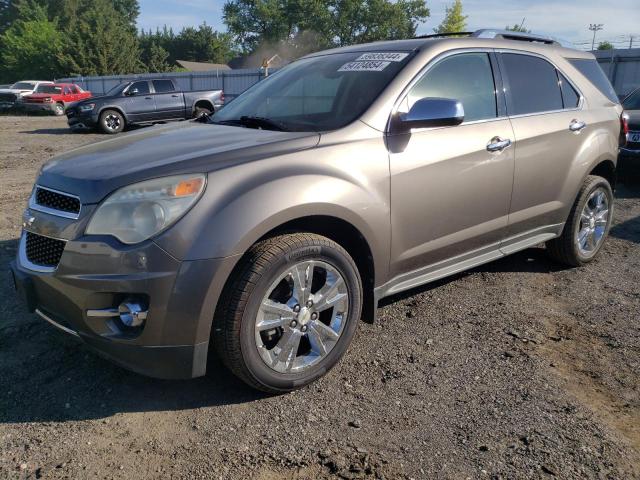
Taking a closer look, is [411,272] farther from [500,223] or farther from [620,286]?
[620,286]

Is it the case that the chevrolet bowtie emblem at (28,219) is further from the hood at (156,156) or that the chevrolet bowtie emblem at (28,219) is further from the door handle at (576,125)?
the door handle at (576,125)

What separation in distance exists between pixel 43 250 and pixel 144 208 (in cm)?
66

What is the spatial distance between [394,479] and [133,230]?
4.93ft

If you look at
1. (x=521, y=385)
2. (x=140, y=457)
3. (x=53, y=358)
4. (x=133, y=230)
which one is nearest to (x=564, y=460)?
(x=521, y=385)

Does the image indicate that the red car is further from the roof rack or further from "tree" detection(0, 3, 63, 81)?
"tree" detection(0, 3, 63, 81)

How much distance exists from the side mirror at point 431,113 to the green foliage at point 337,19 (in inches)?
2425

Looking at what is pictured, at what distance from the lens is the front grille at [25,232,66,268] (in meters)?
2.55

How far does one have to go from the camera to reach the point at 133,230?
2375 mm

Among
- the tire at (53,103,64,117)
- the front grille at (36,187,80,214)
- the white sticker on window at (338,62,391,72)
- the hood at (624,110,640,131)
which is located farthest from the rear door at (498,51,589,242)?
the tire at (53,103,64,117)

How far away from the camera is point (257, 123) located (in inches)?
134

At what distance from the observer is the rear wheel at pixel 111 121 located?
16.2 meters

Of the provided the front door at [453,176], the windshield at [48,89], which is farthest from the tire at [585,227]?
the windshield at [48,89]

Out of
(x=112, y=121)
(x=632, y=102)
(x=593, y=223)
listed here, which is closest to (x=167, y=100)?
(x=112, y=121)

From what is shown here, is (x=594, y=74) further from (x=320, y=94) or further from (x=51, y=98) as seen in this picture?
(x=51, y=98)
